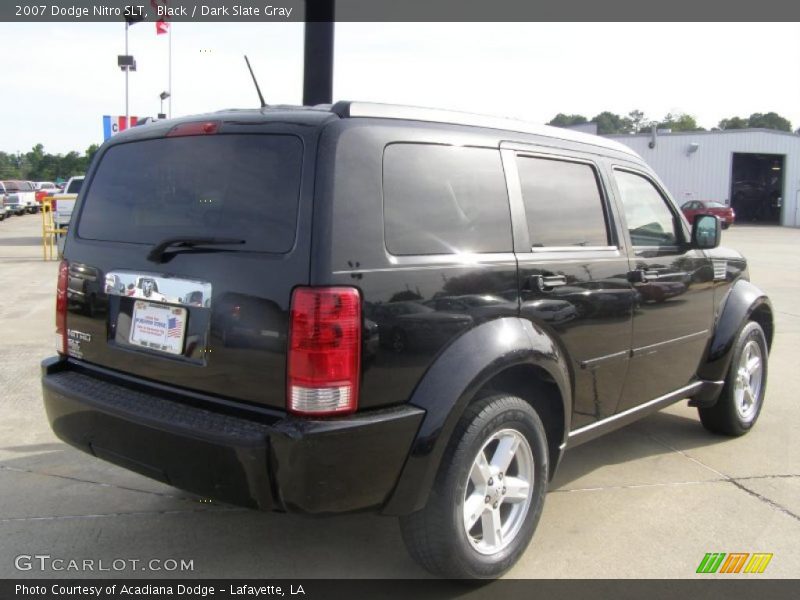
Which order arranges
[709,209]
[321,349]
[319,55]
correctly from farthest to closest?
1. [709,209]
2. [319,55]
3. [321,349]

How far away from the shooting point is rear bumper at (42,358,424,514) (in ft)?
7.97

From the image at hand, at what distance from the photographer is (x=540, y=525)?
3.60 meters

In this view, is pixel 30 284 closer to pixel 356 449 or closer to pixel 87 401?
pixel 87 401

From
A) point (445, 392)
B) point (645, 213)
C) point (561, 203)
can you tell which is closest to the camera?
point (445, 392)

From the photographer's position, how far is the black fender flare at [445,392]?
8.68 feet

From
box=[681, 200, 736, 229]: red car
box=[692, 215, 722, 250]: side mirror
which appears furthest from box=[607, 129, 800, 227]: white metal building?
box=[692, 215, 722, 250]: side mirror

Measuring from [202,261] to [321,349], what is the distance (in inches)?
24.4

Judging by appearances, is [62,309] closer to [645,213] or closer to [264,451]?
[264,451]

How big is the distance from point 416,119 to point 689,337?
2365 millimetres

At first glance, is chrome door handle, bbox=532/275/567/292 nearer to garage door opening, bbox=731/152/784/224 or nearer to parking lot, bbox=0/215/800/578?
parking lot, bbox=0/215/800/578

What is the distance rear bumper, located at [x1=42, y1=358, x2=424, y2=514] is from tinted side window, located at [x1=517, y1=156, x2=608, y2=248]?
118cm

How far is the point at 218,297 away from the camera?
2617 millimetres

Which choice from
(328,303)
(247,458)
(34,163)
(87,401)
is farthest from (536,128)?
(34,163)

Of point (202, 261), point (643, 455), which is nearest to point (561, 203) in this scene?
point (202, 261)
